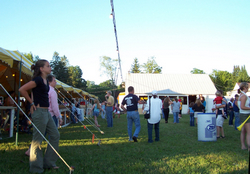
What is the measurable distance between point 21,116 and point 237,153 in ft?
28.4

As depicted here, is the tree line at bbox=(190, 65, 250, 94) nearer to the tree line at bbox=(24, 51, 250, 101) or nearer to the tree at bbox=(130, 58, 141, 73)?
the tree line at bbox=(24, 51, 250, 101)

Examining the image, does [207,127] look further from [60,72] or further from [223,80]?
[223,80]

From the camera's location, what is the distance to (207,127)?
732cm

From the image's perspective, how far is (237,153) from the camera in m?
5.30

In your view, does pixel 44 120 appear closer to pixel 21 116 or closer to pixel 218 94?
pixel 218 94

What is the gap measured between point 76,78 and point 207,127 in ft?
222

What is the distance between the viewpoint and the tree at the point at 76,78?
6638 centimetres

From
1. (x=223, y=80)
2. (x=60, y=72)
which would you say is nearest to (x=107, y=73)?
(x=60, y=72)

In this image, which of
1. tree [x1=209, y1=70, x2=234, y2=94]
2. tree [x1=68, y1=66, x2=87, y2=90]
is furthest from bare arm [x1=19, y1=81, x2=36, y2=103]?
tree [x1=209, y1=70, x2=234, y2=94]

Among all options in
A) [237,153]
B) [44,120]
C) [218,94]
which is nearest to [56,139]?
[44,120]

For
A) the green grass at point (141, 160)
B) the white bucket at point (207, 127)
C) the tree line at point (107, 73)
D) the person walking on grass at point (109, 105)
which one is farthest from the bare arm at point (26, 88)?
the tree line at point (107, 73)

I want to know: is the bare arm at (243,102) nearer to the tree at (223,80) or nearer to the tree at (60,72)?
the tree at (60,72)

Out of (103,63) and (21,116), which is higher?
(103,63)

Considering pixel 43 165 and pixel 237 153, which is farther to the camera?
pixel 237 153
